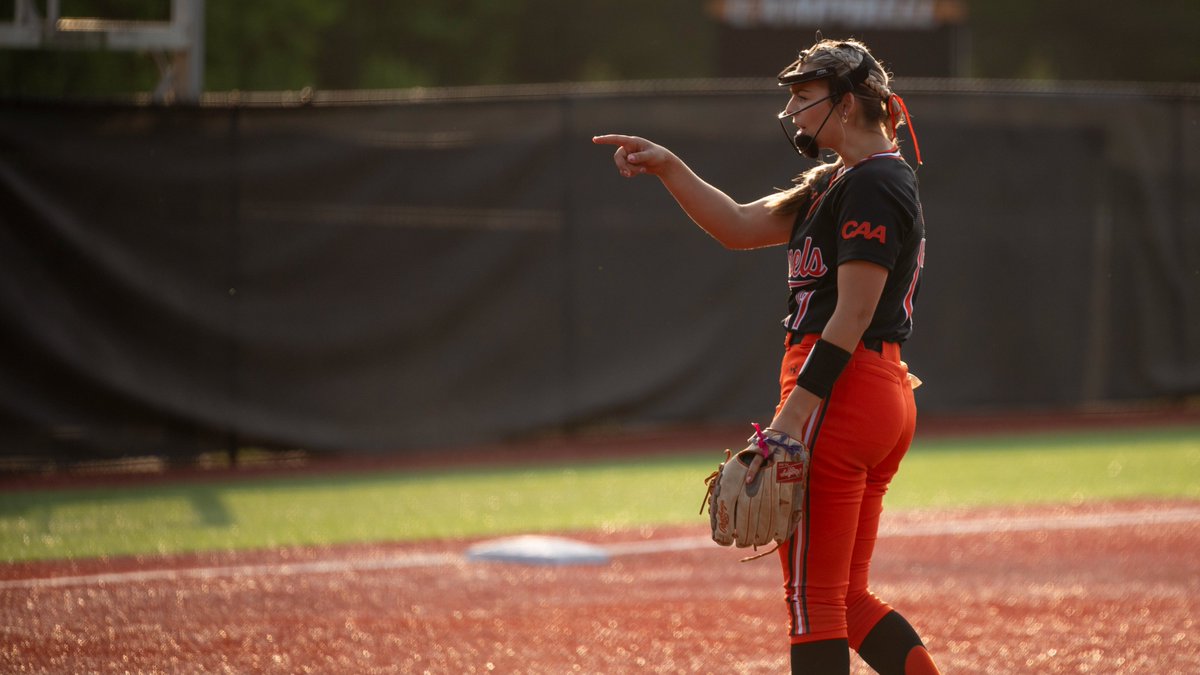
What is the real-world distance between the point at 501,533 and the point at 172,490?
250cm

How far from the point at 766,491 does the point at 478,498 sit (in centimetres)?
574

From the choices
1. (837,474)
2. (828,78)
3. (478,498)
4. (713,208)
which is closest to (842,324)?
(837,474)

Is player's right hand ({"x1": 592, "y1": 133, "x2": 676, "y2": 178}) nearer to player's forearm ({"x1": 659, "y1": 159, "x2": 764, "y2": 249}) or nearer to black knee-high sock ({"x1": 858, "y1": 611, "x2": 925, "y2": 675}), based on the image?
player's forearm ({"x1": 659, "y1": 159, "x2": 764, "y2": 249})

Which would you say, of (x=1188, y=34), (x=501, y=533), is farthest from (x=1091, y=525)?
(x=1188, y=34)

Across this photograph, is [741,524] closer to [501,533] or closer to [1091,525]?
[501,533]

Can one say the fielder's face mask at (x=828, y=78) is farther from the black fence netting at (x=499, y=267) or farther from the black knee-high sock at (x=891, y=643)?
the black fence netting at (x=499, y=267)

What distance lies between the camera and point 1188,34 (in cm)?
4688

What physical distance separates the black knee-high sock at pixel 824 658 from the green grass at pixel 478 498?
447 centimetres

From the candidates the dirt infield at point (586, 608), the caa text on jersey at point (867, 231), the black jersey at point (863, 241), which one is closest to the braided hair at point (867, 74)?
the black jersey at point (863, 241)

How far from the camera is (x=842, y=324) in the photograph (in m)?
3.48

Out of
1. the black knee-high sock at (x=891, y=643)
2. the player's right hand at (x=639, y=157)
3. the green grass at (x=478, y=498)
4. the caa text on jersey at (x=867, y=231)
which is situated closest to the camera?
the caa text on jersey at (x=867, y=231)

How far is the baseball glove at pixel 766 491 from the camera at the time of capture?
354 centimetres

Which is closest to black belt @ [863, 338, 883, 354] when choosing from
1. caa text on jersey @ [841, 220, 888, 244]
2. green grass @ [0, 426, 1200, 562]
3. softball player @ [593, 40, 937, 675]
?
softball player @ [593, 40, 937, 675]

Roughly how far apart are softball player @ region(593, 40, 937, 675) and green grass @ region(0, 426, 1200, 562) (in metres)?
4.48
